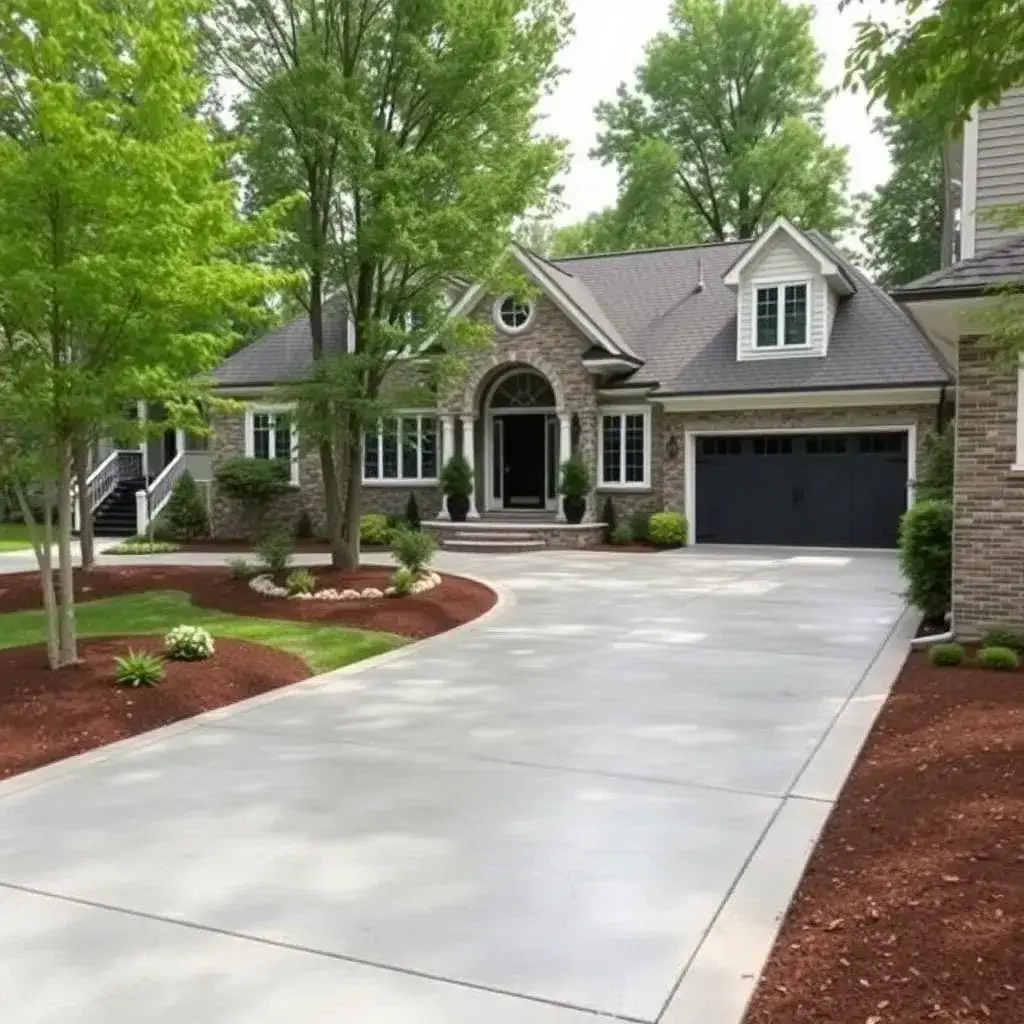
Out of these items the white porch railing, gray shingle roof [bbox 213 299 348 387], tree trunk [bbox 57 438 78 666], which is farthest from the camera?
gray shingle roof [bbox 213 299 348 387]

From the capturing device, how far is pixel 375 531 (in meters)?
21.4

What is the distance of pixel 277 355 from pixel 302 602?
14136mm

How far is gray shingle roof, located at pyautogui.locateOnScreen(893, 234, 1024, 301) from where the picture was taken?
8.53 meters

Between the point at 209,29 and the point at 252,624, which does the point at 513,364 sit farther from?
the point at 252,624

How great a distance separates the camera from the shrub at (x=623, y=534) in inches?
802

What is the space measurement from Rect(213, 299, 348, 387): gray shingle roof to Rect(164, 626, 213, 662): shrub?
1576cm

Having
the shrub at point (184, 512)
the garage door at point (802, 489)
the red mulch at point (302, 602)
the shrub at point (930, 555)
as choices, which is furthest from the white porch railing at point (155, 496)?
the shrub at point (930, 555)

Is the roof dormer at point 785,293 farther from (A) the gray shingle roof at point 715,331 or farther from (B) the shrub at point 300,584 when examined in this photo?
(B) the shrub at point 300,584

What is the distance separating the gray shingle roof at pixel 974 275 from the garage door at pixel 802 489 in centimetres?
1014

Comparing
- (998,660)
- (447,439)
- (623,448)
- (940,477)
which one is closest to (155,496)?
(447,439)

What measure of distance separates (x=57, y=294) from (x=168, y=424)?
2.03 m

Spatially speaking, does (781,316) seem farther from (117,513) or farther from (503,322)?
(117,513)

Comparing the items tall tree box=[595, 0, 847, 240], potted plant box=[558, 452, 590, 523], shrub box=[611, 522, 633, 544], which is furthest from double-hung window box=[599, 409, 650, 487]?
tall tree box=[595, 0, 847, 240]

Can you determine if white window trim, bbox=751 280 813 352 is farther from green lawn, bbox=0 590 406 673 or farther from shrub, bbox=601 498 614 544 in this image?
green lawn, bbox=0 590 406 673
